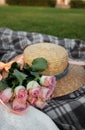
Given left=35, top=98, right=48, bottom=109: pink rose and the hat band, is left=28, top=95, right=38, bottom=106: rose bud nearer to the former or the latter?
left=35, top=98, right=48, bottom=109: pink rose

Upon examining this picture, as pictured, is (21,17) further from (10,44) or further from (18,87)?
(18,87)

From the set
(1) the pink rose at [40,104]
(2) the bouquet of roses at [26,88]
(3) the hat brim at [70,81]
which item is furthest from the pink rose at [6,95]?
(3) the hat brim at [70,81]

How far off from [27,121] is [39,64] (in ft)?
1.00

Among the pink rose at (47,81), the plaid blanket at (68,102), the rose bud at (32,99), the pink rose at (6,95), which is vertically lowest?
the plaid blanket at (68,102)

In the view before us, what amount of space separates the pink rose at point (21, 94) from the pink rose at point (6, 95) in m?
0.03

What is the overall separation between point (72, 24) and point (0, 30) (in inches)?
22.3

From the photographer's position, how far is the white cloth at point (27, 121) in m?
1.34

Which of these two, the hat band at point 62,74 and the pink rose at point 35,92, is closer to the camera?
the pink rose at point 35,92

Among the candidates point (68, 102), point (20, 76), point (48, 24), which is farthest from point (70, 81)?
point (48, 24)

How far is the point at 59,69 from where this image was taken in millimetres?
1670

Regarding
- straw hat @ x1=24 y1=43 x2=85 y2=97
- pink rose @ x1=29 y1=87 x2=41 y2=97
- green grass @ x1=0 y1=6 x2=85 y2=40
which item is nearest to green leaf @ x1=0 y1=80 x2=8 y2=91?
pink rose @ x1=29 y1=87 x2=41 y2=97

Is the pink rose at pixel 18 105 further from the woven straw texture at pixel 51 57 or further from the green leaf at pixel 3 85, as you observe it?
the woven straw texture at pixel 51 57

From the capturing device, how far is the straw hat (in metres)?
1.63

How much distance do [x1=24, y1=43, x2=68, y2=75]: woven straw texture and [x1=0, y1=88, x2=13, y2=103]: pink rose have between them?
0.78ft
